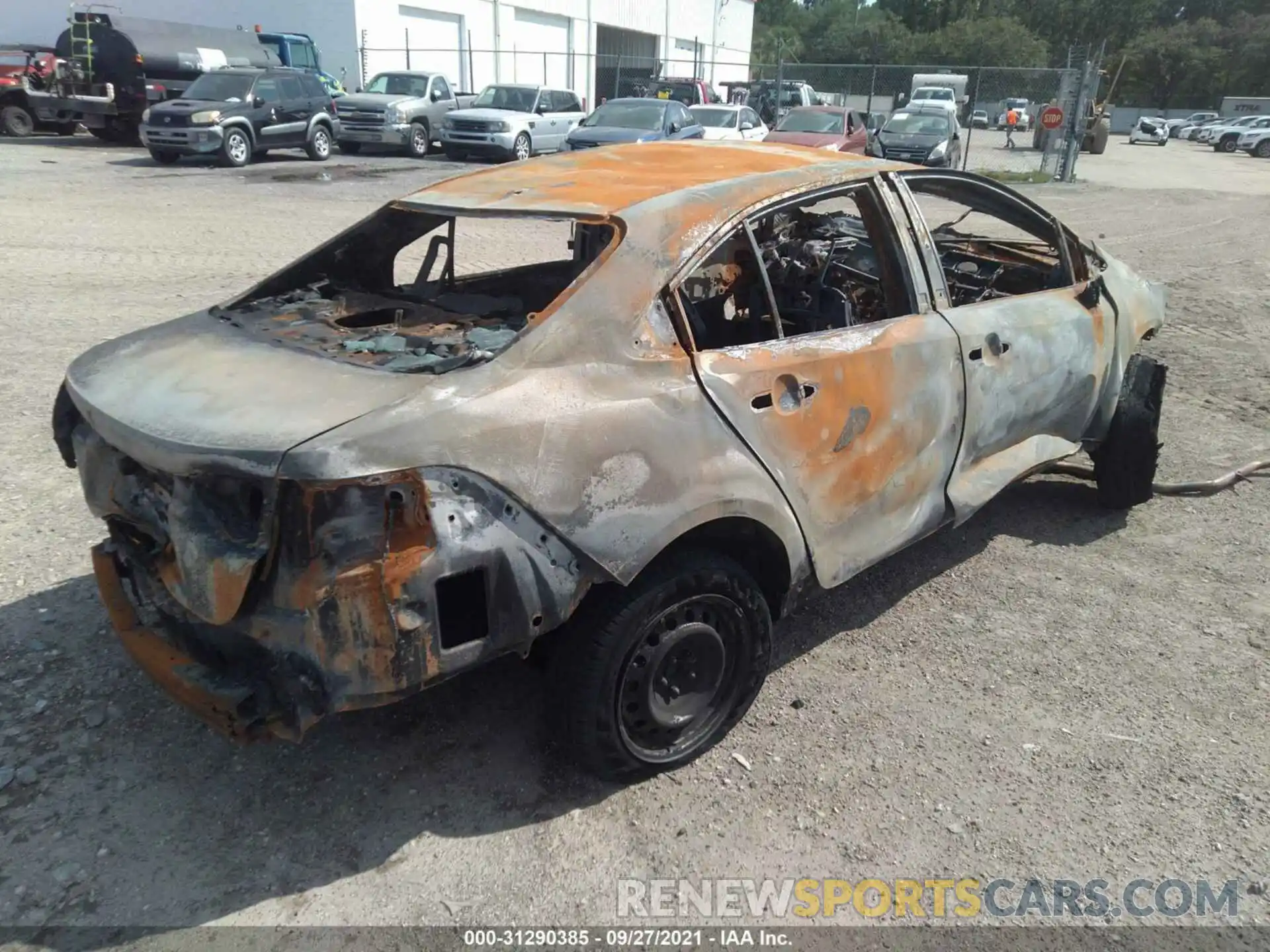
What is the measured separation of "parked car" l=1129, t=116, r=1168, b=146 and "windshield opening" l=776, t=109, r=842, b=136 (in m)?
30.6

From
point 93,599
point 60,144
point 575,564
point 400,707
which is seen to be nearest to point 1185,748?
point 575,564

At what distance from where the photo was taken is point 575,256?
385 cm

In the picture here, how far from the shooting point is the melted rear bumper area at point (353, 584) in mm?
2082

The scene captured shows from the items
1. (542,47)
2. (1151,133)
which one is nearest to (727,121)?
(542,47)

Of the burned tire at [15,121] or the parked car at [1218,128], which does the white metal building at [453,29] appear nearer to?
the burned tire at [15,121]

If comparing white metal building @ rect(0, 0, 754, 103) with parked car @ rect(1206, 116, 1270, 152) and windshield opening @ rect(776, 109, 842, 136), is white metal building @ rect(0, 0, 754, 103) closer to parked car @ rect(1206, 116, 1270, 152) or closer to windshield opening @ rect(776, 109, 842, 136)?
windshield opening @ rect(776, 109, 842, 136)

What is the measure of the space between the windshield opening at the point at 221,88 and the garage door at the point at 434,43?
39.9 feet

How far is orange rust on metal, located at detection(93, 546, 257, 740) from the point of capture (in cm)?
235

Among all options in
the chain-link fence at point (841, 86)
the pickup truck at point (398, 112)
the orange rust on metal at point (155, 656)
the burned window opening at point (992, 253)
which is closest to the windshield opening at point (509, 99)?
the pickup truck at point (398, 112)

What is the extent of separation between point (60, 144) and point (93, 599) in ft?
71.8

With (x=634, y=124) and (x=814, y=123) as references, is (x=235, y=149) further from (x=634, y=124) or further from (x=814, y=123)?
(x=814, y=123)

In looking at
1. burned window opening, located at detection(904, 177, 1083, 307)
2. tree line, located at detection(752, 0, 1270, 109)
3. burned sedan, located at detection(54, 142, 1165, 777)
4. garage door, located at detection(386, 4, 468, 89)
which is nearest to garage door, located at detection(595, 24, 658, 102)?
garage door, located at detection(386, 4, 468, 89)

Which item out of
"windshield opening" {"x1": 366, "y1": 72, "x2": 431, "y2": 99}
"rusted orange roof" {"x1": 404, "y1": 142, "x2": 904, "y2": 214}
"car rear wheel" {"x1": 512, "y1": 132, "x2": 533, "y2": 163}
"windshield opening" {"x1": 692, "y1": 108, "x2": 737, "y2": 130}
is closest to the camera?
"rusted orange roof" {"x1": 404, "y1": 142, "x2": 904, "y2": 214}

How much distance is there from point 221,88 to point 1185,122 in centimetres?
5206
